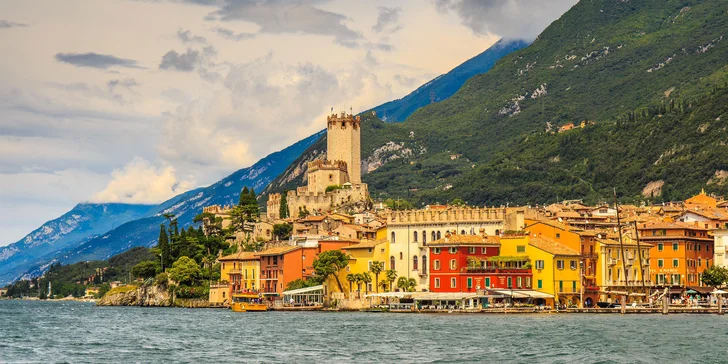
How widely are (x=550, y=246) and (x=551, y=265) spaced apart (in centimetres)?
254

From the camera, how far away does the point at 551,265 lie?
102312mm

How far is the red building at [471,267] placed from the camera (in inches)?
4060

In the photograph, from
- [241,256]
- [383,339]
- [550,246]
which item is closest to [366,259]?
[550,246]

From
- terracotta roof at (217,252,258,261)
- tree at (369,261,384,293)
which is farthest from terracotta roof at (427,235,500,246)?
terracotta roof at (217,252,258,261)

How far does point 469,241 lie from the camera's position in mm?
104500

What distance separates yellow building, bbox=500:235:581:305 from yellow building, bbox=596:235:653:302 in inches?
187

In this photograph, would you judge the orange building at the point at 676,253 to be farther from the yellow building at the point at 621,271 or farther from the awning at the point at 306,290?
the awning at the point at 306,290

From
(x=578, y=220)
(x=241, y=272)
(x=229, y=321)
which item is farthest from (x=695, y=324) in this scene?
(x=241, y=272)

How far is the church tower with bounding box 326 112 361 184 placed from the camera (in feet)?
574

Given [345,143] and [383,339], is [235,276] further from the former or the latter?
[383,339]

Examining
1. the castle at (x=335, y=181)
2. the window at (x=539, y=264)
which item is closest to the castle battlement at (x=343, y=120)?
the castle at (x=335, y=181)

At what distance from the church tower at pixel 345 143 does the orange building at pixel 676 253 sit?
6312cm

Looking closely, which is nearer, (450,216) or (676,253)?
(450,216)

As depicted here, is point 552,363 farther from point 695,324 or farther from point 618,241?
point 618,241
